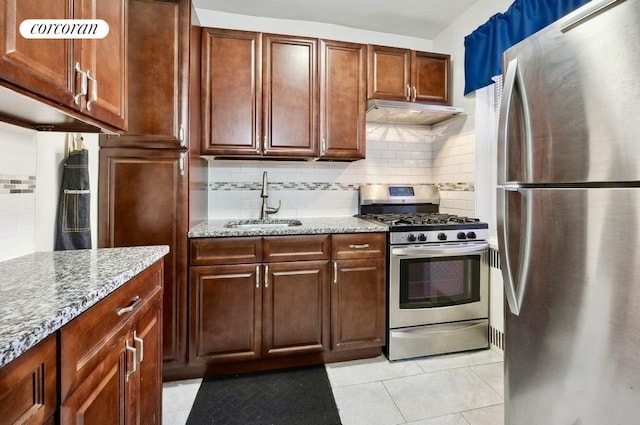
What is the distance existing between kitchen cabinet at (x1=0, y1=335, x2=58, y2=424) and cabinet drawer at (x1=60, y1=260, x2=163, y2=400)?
0.03m

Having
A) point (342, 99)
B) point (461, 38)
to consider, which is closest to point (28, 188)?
point (342, 99)

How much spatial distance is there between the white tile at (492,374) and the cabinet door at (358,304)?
656 mm

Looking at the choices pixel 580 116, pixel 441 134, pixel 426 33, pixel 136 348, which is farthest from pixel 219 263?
pixel 426 33

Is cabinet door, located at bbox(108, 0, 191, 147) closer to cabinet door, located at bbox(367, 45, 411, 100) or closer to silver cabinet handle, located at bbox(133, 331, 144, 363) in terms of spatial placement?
silver cabinet handle, located at bbox(133, 331, 144, 363)

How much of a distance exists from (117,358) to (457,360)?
2.14 m

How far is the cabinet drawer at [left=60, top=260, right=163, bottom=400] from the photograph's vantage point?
0.71m

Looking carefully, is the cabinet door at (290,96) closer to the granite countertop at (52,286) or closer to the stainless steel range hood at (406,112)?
the stainless steel range hood at (406,112)

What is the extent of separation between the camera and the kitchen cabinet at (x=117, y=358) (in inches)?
28.9

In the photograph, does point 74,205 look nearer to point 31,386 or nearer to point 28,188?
point 28,188

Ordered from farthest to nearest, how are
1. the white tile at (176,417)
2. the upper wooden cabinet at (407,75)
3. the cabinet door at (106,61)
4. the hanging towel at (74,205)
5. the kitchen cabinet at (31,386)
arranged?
the upper wooden cabinet at (407,75)
the white tile at (176,417)
the hanging towel at (74,205)
the cabinet door at (106,61)
the kitchen cabinet at (31,386)

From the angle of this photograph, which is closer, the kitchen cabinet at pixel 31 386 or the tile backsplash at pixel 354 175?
the kitchen cabinet at pixel 31 386

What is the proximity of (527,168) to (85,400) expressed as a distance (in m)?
1.52

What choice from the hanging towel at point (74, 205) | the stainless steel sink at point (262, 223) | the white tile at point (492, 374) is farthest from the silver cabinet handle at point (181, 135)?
the white tile at point (492, 374)

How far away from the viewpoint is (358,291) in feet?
7.09
